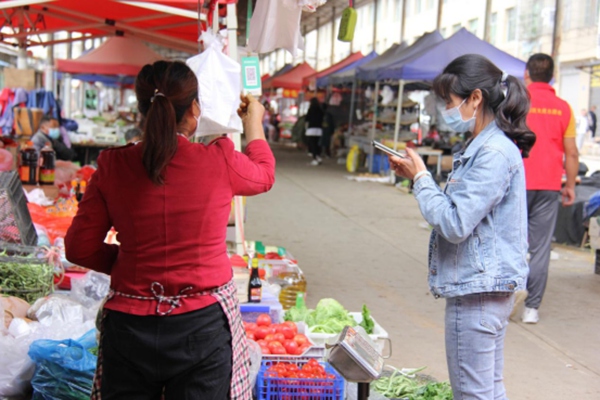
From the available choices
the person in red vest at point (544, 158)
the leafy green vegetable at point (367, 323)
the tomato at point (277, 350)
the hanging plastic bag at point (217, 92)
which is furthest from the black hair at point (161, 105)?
the person in red vest at point (544, 158)

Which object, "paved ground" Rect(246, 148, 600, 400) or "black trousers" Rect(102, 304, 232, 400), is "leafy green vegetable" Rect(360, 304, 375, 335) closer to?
"paved ground" Rect(246, 148, 600, 400)

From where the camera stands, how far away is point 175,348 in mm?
2395

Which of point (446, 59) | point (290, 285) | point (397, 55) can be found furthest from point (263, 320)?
point (397, 55)

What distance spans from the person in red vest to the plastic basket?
2.92 meters

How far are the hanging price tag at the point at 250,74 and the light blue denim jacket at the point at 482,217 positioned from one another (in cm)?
266

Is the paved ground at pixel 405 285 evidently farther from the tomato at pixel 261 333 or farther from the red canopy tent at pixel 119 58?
the red canopy tent at pixel 119 58

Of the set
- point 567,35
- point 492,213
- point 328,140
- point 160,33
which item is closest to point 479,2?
point 567,35

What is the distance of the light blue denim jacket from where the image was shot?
2787 millimetres

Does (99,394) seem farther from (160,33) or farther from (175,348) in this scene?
(160,33)

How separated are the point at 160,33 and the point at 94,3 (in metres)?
1.98

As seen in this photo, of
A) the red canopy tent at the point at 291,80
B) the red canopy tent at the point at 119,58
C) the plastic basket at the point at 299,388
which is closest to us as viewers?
the plastic basket at the point at 299,388

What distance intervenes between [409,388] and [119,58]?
38.5ft

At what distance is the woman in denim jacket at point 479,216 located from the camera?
2807mm

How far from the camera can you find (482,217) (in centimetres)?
281
